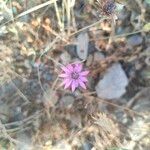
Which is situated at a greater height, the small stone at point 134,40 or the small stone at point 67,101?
the small stone at point 134,40

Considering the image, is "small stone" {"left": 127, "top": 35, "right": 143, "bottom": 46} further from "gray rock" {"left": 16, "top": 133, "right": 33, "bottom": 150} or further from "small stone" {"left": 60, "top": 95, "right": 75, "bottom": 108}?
"gray rock" {"left": 16, "top": 133, "right": 33, "bottom": 150}

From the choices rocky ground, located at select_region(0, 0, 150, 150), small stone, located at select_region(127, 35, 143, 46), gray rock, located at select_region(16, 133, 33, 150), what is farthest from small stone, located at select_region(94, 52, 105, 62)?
gray rock, located at select_region(16, 133, 33, 150)

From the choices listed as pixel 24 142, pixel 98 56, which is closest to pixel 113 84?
pixel 98 56

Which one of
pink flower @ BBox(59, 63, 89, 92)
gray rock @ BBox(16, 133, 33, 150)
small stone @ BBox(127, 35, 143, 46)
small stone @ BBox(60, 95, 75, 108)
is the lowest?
gray rock @ BBox(16, 133, 33, 150)

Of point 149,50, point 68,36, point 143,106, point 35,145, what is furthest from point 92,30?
point 35,145

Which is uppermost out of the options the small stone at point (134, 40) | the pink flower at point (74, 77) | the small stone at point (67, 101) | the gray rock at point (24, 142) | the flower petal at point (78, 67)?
the small stone at point (134, 40)

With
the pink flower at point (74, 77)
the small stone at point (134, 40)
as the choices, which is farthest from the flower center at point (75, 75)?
the small stone at point (134, 40)

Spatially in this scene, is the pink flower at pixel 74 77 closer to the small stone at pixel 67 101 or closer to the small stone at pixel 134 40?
the small stone at pixel 67 101
